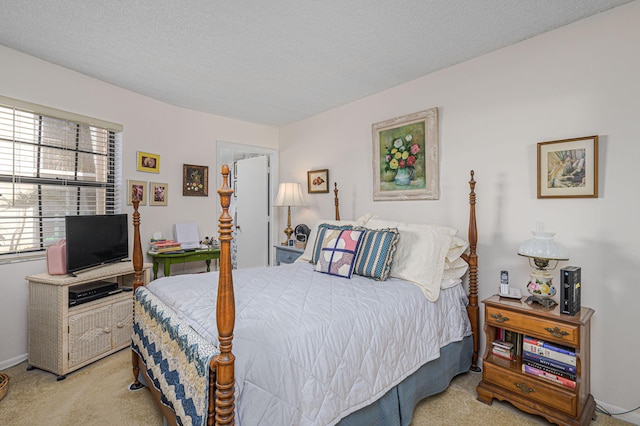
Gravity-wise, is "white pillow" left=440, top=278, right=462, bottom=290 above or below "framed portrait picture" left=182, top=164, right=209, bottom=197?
below

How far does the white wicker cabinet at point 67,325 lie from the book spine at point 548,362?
315 cm

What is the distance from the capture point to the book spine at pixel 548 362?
1.78 meters

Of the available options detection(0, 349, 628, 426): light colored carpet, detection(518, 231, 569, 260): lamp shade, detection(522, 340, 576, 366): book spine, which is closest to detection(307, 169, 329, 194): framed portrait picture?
detection(518, 231, 569, 260): lamp shade

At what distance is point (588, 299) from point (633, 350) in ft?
1.10

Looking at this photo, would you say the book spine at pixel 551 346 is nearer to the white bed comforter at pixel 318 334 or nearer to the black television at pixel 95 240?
the white bed comforter at pixel 318 334

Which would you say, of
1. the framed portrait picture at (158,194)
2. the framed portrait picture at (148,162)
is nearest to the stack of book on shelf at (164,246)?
the framed portrait picture at (158,194)

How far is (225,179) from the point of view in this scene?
1.14m

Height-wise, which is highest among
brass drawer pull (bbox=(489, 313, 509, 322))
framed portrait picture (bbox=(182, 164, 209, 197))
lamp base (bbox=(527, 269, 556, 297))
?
framed portrait picture (bbox=(182, 164, 209, 197))

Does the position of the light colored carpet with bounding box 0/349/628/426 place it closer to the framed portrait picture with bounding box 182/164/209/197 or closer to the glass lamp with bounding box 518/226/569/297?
the glass lamp with bounding box 518/226/569/297


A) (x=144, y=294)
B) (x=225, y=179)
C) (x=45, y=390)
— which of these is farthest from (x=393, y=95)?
(x=45, y=390)

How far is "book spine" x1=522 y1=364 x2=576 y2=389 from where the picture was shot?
5.83ft

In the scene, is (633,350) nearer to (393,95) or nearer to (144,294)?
(393,95)

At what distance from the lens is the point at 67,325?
2375mm

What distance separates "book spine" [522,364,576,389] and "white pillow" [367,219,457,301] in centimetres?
67
